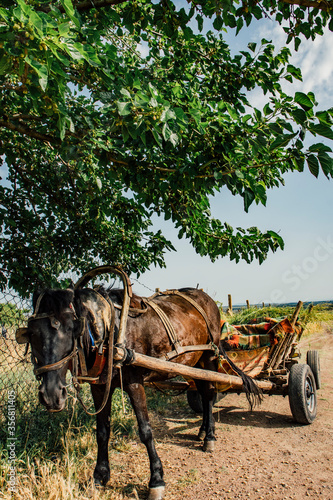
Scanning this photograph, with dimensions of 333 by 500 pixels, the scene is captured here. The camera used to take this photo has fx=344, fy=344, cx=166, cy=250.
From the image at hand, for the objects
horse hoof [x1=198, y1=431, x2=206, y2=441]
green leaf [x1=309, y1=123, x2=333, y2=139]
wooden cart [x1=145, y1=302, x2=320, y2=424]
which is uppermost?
green leaf [x1=309, y1=123, x2=333, y2=139]

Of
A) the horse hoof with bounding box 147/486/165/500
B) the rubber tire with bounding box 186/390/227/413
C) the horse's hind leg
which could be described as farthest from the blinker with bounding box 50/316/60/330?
the rubber tire with bounding box 186/390/227/413

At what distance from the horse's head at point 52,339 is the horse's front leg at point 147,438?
0.78m

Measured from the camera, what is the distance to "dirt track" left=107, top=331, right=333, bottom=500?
318 cm

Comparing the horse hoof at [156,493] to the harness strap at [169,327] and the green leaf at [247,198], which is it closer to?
the harness strap at [169,327]

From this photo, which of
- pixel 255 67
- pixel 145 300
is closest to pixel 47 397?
pixel 145 300

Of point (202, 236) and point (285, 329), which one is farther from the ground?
point (202, 236)

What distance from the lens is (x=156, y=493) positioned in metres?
2.97

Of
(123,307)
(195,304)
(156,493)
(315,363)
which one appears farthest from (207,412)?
(315,363)

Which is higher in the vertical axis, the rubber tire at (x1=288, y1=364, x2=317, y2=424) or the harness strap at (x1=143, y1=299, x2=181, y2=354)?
the harness strap at (x1=143, y1=299, x2=181, y2=354)

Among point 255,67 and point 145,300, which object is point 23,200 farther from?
point 255,67

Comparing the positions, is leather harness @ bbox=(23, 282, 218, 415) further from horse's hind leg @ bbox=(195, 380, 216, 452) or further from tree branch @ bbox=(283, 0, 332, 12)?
tree branch @ bbox=(283, 0, 332, 12)

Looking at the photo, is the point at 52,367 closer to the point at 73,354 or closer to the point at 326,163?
the point at 73,354

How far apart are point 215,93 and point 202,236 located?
183 centimetres

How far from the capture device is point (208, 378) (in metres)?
3.73
